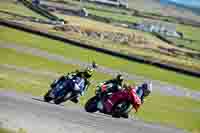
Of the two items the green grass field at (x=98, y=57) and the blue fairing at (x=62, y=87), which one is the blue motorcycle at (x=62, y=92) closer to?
the blue fairing at (x=62, y=87)

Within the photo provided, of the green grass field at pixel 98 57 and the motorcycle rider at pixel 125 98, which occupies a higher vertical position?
the motorcycle rider at pixel 125 98

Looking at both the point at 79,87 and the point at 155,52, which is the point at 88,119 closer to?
the point at 79,87

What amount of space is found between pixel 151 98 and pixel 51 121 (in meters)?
13.0

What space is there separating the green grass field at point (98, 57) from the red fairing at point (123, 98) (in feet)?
58.5

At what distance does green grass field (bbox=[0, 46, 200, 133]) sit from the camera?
81.6 feet

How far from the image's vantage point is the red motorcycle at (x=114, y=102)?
21.9 metres

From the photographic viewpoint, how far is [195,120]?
2730 cm

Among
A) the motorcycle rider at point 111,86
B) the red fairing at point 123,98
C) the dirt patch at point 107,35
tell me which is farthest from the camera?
the dirt patch at point 107,35

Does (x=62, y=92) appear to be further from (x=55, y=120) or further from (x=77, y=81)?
(x=55, y=120)

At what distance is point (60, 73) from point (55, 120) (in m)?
14.3

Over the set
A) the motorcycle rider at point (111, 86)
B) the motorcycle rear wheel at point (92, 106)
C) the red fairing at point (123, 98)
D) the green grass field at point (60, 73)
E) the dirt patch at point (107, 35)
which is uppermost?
the motorcycle rider at point (111, 86)

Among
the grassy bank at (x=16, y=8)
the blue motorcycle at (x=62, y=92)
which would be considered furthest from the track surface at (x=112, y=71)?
the grassy bank at (x=16, y=8)

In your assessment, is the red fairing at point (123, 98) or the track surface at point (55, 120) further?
the red fairing at point (123, 98)

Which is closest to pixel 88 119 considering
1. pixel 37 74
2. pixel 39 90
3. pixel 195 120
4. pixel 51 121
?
pixel 51 121
